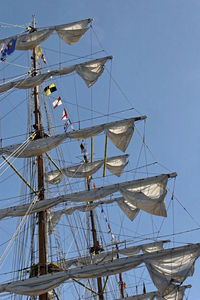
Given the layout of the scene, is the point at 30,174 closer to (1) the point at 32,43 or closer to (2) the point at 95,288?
(1) the point at 32,43

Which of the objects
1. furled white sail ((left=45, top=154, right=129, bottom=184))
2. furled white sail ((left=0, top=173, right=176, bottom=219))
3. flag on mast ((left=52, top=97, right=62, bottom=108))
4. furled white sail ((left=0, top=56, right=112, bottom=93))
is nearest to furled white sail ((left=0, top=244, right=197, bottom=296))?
furled white sail ((left=0, top=173, right=176, bottom=219))

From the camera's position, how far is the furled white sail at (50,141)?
16.2 metres

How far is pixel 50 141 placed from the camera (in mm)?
16375

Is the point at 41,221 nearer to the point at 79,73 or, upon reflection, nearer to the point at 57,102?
the point at 57,102

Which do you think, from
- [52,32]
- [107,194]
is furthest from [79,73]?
[107,194]

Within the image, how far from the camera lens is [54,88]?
1897 centimetres

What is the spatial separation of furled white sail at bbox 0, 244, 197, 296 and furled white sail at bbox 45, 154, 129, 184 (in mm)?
6296

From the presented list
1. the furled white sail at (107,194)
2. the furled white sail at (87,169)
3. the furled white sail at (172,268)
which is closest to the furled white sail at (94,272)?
the furled white sail at (172,268)

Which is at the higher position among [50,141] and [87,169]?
[87,169]

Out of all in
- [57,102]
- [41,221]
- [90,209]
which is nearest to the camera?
[41,221]

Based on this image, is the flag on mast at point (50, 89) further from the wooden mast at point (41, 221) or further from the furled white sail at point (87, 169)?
the furled white sail at point (87, 169)

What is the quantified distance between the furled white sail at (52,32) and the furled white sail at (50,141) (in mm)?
5276

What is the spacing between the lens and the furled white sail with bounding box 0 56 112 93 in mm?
17859

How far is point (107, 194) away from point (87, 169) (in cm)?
576
